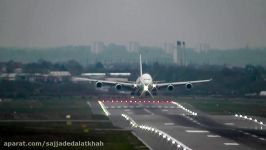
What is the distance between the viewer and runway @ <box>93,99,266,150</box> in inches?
2068

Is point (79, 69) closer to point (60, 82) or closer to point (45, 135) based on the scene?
point (60, 82)

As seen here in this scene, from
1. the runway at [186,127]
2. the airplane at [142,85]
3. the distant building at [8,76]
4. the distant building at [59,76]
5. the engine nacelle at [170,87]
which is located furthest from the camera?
the distant building at [59,76]

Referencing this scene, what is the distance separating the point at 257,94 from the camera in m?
118

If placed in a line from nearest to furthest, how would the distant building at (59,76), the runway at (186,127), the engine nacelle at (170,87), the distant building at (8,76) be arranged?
the runway at (186,127) → the distant building at (8,76) → the engine nacelle at (170,87) → the distant building at (59,76)

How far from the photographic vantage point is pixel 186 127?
6775cm

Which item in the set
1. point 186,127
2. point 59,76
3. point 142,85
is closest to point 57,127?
point 186,127

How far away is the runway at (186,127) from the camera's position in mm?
52531

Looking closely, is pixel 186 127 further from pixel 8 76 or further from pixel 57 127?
pixel 8 76

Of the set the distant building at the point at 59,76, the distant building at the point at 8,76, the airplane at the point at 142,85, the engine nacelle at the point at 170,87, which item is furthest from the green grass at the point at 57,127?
the distant building at the point at 59,76

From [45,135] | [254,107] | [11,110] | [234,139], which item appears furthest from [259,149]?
[254,107]

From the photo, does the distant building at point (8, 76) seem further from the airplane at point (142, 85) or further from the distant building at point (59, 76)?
the airplane at point (142, 85)

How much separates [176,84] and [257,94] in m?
11.3

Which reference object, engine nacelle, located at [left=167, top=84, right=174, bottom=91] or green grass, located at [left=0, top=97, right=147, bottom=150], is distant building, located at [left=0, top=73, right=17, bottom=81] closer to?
green grass, located at [left=0, top=97, right=147, bottom=150]

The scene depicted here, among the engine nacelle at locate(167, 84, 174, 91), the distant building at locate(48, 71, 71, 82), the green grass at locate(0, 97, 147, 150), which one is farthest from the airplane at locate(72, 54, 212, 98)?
the green grass at locate(0, 97, 147, 150)
